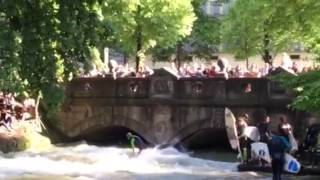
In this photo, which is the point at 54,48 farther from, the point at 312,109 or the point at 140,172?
the point at 140,172

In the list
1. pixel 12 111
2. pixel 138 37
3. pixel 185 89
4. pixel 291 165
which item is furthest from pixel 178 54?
pixel 291 165

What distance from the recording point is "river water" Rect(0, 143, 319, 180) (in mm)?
25141

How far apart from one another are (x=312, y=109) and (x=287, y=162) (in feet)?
12.4

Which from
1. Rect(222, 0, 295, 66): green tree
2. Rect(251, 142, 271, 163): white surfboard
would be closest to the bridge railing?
Rect(222, 0, 295, 66): green tree

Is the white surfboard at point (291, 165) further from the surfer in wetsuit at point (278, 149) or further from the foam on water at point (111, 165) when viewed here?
the foam on water at point (111, 165)

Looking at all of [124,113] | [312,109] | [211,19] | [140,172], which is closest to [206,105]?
[124,113]

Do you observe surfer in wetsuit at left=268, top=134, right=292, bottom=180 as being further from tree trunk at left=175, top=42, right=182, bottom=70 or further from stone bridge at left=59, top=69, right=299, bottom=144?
tree trunk at left=175, top=42, right=182, bottom=70

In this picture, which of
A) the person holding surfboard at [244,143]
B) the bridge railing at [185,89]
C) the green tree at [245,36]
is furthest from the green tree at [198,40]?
the person holding surfboard at [244,143]

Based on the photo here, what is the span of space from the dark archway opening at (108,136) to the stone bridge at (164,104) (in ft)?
1.60

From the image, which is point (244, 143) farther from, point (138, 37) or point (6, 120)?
point (138, 37)

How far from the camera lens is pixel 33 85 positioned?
12.7m

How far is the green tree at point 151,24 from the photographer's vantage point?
38.1 meters

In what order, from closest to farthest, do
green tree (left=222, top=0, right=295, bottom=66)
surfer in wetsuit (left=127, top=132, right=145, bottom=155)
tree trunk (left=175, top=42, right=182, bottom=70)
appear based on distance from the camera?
surfer in wetsuit (left=127, top=132, right=145, bottom=155), green tree (left=222, top=0, right=295, bottom=66), tree trunk (left=175, top=42, right=182, bottom=70)

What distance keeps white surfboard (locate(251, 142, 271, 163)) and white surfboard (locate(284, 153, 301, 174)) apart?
2.00 metres
